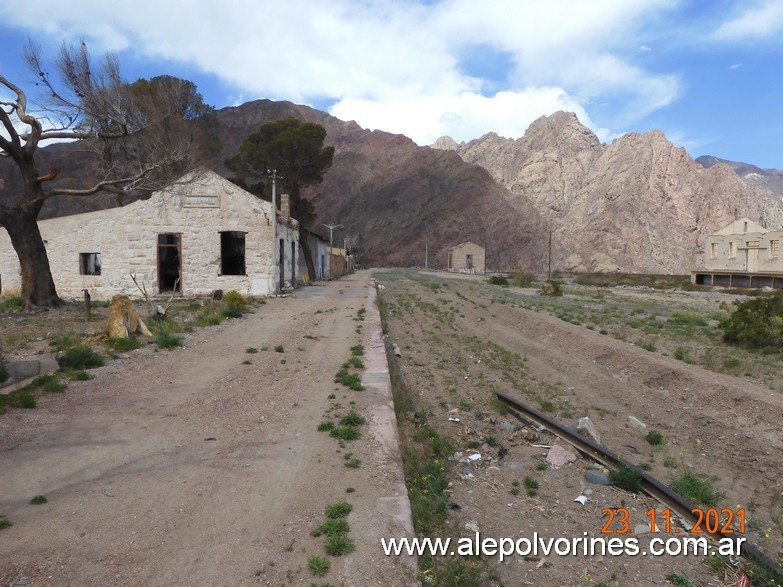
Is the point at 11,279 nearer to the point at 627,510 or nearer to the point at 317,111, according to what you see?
the point at 627,510

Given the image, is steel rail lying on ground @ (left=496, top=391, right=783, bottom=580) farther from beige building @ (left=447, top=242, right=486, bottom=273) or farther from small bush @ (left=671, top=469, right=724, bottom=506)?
beige building @ (left=447, top=242, right=486, bottom=273)

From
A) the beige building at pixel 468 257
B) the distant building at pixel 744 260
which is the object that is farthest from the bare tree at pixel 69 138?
the beige building at pixel 468 257

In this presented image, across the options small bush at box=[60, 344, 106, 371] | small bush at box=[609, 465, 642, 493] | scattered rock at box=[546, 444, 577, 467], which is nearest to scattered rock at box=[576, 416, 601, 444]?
scattered rock at box=[546, 444, 577, 467]

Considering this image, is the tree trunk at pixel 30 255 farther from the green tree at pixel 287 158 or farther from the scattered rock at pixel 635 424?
the green tree at pixel 287 158

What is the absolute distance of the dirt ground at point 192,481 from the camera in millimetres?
3402

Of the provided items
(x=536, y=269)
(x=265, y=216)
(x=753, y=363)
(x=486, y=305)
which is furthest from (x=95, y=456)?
(x=536, y=269)

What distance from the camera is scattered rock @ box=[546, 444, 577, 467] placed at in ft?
21.4

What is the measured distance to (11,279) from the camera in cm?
2317

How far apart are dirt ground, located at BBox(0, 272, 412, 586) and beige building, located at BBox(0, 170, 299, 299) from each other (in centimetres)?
1460

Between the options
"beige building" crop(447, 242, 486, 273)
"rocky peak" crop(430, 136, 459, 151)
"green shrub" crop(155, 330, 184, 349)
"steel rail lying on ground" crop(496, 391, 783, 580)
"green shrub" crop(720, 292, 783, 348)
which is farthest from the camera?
"rocky peak" crop(430, 136, 459, 151)

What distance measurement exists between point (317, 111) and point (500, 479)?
532 ft

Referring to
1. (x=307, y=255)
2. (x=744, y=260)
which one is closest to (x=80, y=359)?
(x=307, y=255)

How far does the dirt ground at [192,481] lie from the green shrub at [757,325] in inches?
483

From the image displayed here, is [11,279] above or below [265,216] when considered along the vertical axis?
below
